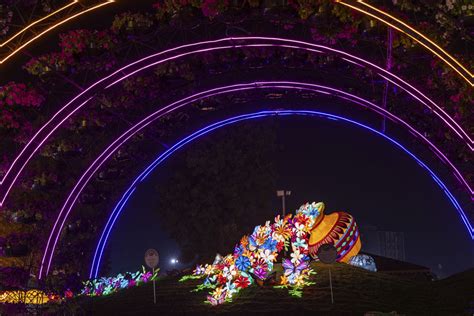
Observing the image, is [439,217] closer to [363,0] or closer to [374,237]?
[374,237]

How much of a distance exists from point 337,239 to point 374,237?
61.8 ft

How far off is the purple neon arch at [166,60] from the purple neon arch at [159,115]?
10.8 ft

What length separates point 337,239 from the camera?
19.5 m

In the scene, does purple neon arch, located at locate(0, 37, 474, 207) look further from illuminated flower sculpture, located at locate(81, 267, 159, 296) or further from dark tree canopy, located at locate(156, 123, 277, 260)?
dark tree canopy, located at locate(156, 123, 277, 260)

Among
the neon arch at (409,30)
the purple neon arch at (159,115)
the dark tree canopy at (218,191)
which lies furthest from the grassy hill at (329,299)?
the dark tree canopy at (218,191)

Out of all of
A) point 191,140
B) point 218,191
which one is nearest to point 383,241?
point 218,191

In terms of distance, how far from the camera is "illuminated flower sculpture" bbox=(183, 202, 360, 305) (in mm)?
16828

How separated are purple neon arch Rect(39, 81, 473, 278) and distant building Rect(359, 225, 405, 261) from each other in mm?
15150

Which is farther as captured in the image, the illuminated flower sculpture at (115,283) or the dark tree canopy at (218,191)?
the dark tree canopy at (218,191)

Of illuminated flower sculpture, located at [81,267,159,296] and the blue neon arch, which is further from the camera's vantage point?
the blue neon arch

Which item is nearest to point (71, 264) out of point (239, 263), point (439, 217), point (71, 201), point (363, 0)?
point (71, 201)

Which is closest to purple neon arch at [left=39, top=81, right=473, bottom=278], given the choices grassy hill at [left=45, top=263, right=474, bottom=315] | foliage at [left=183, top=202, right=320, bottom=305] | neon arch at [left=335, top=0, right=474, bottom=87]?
grassy hill at [left=45, top=263, right=474, bottom=315]

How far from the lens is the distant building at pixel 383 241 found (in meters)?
36.8

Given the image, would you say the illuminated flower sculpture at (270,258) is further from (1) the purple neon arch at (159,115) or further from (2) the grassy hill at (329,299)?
(1) the purple neon arch at (159,115)
